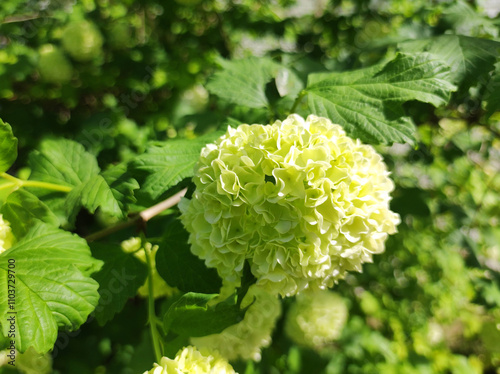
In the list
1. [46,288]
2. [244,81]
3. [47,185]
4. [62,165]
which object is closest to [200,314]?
[46,288]

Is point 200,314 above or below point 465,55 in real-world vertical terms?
below

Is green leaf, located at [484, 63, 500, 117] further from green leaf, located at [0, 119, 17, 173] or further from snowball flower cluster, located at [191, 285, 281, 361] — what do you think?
green leaf, located at [0, 119, 17, 173]

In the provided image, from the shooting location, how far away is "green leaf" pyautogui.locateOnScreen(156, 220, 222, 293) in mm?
1272

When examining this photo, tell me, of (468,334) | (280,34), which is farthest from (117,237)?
(468,334)

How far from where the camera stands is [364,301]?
3.99 m

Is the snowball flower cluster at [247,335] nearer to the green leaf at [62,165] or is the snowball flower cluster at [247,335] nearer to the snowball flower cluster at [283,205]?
the snowball flower cluster at [283,205]

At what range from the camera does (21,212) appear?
49.3 inches

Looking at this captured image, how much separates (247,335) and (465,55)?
4.58 feet

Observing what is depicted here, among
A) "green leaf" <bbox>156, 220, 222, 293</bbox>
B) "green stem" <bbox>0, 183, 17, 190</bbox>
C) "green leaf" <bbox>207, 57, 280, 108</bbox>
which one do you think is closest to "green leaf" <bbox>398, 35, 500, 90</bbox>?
"green leaf" <bbox>207, 57, 280, 108</bbox>

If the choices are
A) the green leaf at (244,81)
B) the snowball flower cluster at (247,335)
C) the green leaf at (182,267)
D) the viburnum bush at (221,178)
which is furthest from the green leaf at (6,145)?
the snowball flower cluster at (247,335)

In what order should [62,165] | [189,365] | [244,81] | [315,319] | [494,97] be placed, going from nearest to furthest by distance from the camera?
[189,365] → [494,97] → [62,165] → [244,81] → [315,319]

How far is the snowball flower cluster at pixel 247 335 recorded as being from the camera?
1624 millimetres

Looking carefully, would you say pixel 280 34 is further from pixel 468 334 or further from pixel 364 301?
pixel 468 334

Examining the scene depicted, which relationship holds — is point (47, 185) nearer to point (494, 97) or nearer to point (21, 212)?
point (21, 212)
